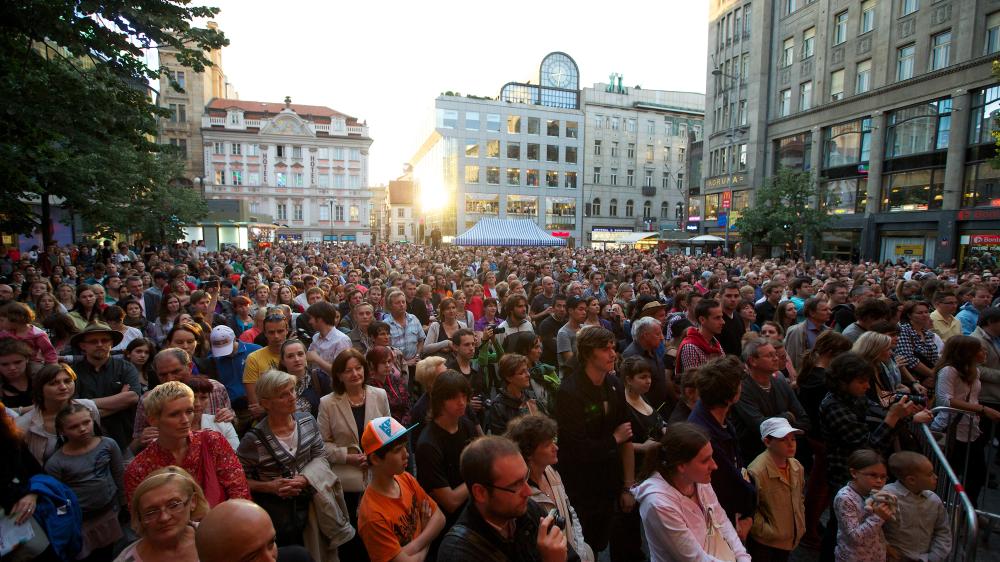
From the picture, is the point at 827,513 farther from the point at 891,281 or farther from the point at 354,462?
the point at 891,281

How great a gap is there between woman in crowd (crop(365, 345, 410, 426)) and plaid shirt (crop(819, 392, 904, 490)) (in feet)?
11.1

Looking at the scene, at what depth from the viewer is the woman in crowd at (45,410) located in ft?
10.7

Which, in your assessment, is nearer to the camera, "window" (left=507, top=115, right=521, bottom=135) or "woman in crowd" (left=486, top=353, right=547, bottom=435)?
"woman in crowd" (left=486, top=353, right=547, bottom=435)

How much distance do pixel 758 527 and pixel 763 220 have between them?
2958 centimetres

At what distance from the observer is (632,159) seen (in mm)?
62562

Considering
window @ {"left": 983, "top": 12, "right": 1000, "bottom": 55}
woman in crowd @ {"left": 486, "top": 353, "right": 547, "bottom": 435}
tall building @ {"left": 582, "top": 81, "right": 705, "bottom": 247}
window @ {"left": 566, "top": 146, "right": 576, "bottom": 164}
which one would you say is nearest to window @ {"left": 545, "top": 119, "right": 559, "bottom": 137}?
window @ {"left": 566, "top": 146, "right": 576, "bottom": 164}

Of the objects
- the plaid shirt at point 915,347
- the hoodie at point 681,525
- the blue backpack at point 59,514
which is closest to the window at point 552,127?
the plaid shirt at point 915,347

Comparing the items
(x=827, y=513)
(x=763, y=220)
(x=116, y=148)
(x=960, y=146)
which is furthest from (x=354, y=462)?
(x=960, y=146)

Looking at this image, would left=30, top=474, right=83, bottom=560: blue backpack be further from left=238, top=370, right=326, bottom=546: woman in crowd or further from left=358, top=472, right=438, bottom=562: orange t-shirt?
left=358, top=472, right=438, bottom=562: orange t-shirt

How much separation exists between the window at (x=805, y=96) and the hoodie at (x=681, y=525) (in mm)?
39569

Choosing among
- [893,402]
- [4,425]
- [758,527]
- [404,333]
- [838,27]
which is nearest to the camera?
[4,425]

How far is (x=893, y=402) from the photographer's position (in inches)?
157

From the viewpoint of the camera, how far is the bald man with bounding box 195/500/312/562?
173 cm

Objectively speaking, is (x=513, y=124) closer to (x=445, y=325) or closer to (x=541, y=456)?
(x=445, y=325)
